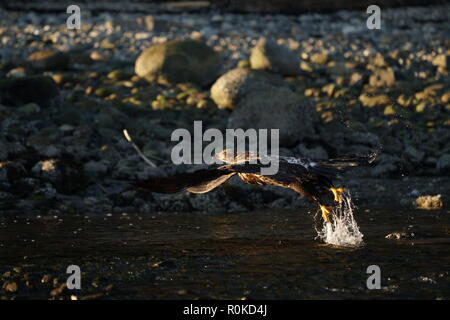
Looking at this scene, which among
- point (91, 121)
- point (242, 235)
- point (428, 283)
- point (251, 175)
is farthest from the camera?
point (91, 121)

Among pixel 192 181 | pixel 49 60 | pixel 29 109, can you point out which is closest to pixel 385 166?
pixel 192 181

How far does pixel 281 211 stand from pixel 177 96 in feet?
23.9

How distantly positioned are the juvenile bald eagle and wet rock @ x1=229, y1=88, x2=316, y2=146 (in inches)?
246

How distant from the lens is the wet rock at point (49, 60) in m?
21.4

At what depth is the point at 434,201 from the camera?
42.1 ft

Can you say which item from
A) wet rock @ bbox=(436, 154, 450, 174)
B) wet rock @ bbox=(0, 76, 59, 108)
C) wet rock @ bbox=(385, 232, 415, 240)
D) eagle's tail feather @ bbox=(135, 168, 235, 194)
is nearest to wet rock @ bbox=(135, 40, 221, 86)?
wet rock @ bbox=(0, 76, 59, 108)

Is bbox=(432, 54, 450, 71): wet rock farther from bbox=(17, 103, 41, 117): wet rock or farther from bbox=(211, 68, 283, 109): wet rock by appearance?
bbox=(17, 103, 41, 117): wet rock

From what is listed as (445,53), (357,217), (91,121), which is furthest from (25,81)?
(445,53)

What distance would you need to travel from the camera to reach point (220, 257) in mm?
9016

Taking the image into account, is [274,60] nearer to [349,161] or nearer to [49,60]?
[49,60]

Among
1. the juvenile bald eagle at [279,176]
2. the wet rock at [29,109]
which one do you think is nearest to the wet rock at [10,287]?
the juvenile bald eagle at [279,176]

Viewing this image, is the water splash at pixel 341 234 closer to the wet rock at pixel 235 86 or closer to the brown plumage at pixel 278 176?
the brown plumage at pixel 278 176

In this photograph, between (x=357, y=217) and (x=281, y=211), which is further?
(x=281, y=211)
